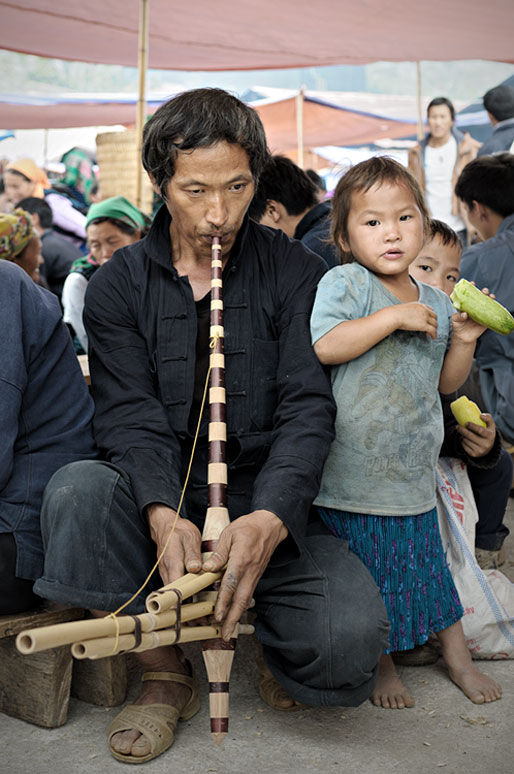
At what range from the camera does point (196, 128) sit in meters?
2.03

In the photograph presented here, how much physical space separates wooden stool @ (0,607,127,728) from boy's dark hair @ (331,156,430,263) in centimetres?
121

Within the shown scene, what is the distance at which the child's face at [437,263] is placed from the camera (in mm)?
2916

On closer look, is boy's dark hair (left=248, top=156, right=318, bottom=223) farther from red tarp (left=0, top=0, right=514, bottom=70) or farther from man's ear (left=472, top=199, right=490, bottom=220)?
red tarp (left=0, top=0, right=514, bottom=70)

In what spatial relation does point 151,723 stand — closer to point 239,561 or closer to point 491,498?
point 239,561

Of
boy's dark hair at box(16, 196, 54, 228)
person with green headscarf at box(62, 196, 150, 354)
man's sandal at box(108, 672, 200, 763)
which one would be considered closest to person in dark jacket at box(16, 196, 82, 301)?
boy's dark hair at box(16, 196, 54, 228)

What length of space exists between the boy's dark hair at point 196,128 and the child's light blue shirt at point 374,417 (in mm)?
421

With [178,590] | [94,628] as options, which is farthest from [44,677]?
[94,628]

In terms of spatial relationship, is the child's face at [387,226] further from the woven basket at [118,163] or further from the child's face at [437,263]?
the woven basket at [118,163]

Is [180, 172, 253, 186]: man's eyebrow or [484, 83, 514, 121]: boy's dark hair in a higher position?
[484, 83, 514, 121]: boy's dark hair

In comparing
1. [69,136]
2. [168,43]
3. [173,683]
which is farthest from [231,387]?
[69,136]

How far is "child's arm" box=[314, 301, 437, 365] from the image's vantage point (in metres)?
2.03

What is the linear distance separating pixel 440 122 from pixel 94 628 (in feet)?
24.0

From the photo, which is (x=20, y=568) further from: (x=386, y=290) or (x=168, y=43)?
(x=168, y=43)

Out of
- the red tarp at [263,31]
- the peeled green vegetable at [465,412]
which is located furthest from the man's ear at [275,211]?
the red tarp at [263,31]
